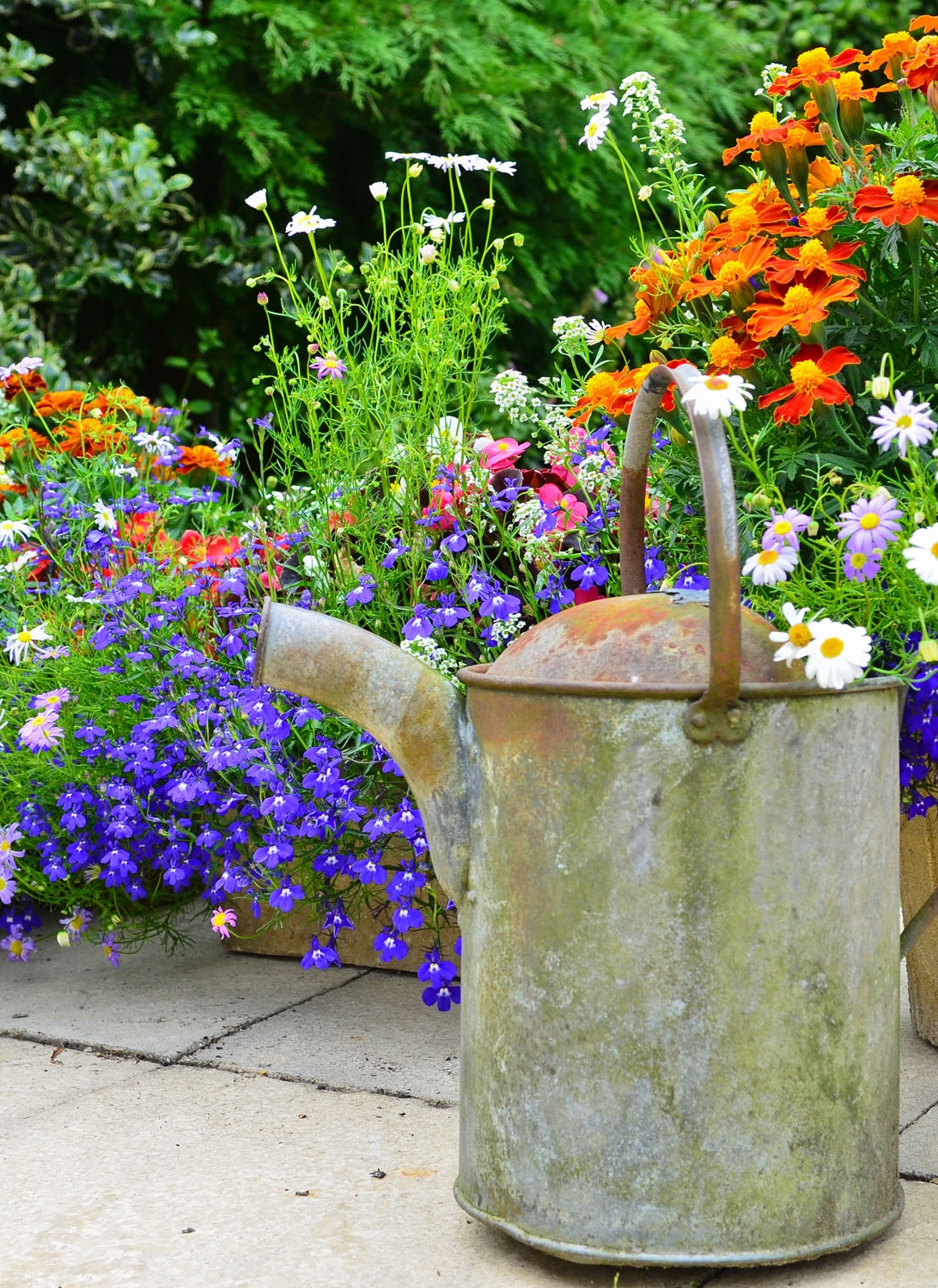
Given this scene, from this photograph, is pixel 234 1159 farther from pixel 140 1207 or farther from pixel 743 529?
pixel 743 529

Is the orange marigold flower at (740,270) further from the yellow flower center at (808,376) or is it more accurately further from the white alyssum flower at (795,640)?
the white alyssum flower at (795,640)

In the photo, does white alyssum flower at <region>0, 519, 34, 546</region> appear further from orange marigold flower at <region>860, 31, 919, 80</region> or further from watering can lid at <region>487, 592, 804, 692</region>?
orange marigold flower at <region>860, 31, 919, 80</region>

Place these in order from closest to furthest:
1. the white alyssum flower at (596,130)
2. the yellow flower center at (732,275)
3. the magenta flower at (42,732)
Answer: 1. the yellow flower center at (732,275)
2. the white alyssum flower at (596,130)
3. the magenta flower at (42,732)

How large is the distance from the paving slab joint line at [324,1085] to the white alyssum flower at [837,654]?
1.02 meters

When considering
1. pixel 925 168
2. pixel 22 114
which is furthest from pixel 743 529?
pixel 22 114

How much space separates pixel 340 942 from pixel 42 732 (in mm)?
723

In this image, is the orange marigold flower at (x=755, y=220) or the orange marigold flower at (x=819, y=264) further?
the orange marigold flower at (x=755, y=220)

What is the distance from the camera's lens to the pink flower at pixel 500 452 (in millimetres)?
2584

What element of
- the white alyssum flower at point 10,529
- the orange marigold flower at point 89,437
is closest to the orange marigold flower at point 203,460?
the orange marigold flower at point 89,437

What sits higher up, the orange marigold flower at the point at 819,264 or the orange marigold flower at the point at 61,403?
the orange marigold flower at the point at 819,264

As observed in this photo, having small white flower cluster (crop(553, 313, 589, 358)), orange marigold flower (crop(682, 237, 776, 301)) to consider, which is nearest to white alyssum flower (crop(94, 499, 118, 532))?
small white flower cluster (crop(553, 313, 589, 358))

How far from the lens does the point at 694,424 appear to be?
1.55 metres

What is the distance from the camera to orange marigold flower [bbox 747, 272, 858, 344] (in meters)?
1.78

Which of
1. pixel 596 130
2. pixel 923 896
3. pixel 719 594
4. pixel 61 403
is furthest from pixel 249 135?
pixel 719 594
